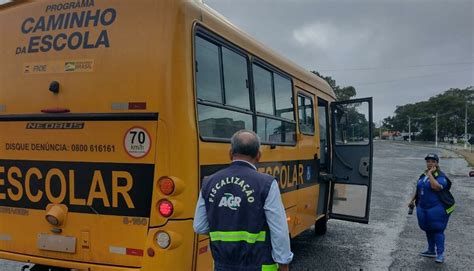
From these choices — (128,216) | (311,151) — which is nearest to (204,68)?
(128,216)

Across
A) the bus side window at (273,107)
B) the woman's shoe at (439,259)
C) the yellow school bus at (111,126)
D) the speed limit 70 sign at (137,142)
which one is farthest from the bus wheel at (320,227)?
the speed limit 70 sign at (137,142)

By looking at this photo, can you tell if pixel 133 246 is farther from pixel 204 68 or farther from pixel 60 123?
pixel 204 68

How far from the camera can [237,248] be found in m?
2.73

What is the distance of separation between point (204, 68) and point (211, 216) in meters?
1.51

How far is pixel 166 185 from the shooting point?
3.44 m

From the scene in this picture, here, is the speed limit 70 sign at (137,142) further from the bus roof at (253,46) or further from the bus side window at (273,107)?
the bus side window at (273,107)

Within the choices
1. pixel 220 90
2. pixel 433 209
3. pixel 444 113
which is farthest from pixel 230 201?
pixel 444 113

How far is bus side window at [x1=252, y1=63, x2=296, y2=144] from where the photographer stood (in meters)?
5.01

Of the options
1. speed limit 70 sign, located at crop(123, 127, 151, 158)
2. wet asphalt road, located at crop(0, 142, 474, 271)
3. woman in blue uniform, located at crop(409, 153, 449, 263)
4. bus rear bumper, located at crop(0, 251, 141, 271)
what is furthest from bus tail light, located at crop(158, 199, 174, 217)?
woman in blue uniform, located at crop(409, 153, 449, 263)

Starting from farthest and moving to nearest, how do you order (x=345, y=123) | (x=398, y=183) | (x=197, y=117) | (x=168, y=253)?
(x=398, y=183) < (x=345, y=123) < (x=197, y=117) < (x=168, y=253)

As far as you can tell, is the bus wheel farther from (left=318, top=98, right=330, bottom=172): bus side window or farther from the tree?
the tree

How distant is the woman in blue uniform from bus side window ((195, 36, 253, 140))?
379cm

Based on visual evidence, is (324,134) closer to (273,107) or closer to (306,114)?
(306,114)

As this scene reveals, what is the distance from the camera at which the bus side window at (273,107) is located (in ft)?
16.4
